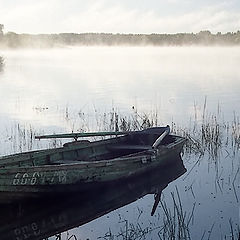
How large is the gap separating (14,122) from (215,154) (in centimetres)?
698

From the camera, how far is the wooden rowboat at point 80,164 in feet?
23.4

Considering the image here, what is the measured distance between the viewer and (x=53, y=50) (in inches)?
3337

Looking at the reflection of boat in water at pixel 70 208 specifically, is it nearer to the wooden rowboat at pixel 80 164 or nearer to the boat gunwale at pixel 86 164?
the wooden rowboat at pixel 80 164

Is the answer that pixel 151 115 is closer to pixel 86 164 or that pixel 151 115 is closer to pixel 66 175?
pixel 86 164

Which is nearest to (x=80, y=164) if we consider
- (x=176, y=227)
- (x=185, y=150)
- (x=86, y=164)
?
(x=86, y=164)

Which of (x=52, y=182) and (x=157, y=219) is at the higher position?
(x=52, y=182)

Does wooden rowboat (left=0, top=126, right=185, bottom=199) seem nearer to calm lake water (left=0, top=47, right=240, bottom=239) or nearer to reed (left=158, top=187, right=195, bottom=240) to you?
calm lake water (left=0, top=47, right=240, bottom=239)

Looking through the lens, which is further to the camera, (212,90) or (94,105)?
(212,90)

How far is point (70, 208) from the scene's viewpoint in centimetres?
766

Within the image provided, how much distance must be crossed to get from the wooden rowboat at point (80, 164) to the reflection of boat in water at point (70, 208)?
23 centimetres

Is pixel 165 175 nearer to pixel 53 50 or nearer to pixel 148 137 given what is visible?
pixel 148 137

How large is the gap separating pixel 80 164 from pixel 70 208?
2.36ft

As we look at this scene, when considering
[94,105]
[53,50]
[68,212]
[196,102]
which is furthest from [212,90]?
[53,50]

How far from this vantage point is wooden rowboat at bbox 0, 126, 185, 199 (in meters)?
7.12
